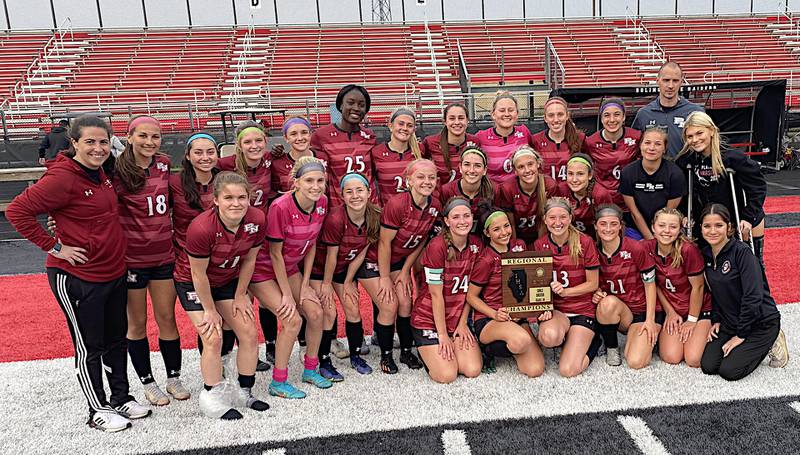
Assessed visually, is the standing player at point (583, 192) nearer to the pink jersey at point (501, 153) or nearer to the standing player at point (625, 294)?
the standing player at point (625, 294)

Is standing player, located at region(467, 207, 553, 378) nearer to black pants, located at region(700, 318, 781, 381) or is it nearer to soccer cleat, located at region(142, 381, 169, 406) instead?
black pants, located at region(700, 318, 781, 381)

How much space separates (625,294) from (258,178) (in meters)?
2.71

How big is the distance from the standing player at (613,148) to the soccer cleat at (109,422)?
3659mm

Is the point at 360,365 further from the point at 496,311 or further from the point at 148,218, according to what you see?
the point at 148,218

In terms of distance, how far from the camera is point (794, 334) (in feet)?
13.7

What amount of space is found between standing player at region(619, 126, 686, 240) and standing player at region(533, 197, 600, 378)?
573 mm

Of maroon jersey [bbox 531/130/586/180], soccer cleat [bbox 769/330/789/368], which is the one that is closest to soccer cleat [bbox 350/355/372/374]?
maroon jersey [bbox 531/130/586/180]

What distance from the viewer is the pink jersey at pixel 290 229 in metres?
3.52

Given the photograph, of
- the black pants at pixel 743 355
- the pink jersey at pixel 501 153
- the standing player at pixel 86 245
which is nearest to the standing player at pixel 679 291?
the black pants at pixel 743 355

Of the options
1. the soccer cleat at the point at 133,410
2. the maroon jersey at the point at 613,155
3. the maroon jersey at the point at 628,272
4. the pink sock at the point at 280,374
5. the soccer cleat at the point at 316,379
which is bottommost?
the soccer cleat at the point at 316,379

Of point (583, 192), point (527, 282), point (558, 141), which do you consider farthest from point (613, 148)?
point (527, 282)

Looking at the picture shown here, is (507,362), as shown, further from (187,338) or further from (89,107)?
(89,107)

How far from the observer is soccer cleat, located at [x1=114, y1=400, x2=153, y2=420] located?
3.33 m

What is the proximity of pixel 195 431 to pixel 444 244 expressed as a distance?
1896 millimetres
